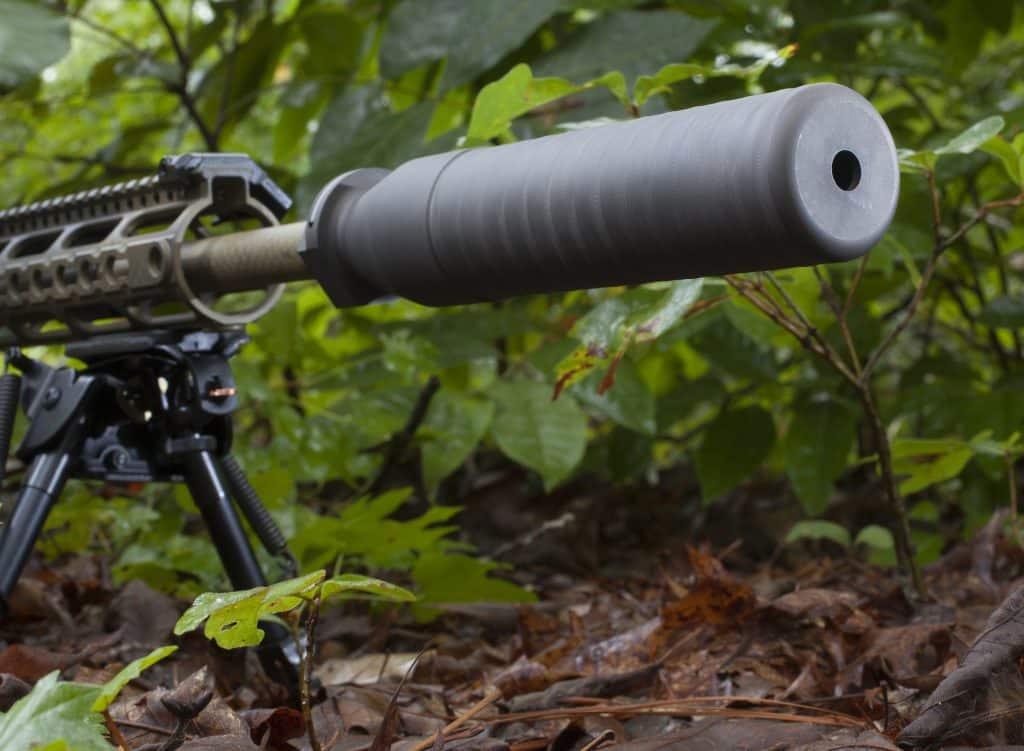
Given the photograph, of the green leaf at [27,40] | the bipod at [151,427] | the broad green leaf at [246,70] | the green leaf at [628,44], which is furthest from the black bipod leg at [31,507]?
the broad green leaf at [246,70]

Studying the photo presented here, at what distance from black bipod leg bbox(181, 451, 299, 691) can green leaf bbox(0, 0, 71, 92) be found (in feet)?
2.49

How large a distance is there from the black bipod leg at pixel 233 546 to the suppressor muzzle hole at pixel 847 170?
0.74 m

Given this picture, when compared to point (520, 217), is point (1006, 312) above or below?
below

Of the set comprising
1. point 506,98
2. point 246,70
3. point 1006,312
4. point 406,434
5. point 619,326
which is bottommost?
point 406,434

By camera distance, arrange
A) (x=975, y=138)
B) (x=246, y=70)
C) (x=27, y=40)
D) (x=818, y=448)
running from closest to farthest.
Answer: (x=975, y=138), (x=27, y=40), (x=818, y=448), (x=246, y=70)

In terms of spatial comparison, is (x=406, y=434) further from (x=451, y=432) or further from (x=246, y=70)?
(x=246, y=70)

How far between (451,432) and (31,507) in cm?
91

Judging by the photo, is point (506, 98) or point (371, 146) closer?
point (506, 98)

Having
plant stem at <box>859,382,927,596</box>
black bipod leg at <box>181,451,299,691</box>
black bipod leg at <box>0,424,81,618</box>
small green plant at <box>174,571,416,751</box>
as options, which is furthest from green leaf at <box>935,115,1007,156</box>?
black bipod leg at <box>0,424,81,618</box>

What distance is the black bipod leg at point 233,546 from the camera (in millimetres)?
1160

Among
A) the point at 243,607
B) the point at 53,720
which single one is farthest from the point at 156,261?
the point at 53,720

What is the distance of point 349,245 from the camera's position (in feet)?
3.08

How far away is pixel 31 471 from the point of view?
1.14 m

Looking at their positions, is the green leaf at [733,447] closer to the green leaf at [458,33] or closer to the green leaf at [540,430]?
the green leaf at [540,430]
